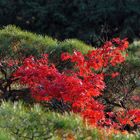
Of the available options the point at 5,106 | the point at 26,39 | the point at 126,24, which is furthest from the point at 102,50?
the point at 126,24

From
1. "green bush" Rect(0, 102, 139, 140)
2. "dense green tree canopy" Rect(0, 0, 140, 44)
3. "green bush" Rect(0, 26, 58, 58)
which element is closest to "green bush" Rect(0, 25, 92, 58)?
"green bush" Rect(0, 26, 58, 58)

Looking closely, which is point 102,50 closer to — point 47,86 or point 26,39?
point 47,86

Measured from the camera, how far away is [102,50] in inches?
431

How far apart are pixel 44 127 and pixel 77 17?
18.7m

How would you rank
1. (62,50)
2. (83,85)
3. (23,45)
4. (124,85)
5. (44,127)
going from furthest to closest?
(23,45) → (62,50) → (124,85) → (83,85) → (44,127)

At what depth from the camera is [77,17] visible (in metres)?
24.8

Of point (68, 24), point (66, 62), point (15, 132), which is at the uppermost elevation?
point (15, 132)

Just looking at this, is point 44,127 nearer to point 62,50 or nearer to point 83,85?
point 83,85

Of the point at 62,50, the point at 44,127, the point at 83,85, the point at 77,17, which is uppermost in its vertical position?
the point at 44,127

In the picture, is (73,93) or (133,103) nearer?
(73,93)

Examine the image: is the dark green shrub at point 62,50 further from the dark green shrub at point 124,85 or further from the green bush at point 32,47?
the dark green shrub at point 124,85

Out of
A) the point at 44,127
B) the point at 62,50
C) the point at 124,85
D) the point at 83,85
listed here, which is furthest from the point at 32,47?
the point at 44,127

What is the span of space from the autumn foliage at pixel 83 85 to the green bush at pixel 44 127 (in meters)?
1.65

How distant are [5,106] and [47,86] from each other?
106 inches
